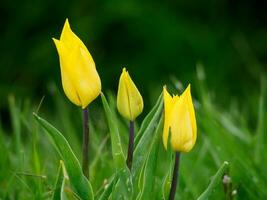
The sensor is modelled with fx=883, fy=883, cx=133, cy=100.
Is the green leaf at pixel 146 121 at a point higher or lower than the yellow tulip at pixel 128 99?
lower

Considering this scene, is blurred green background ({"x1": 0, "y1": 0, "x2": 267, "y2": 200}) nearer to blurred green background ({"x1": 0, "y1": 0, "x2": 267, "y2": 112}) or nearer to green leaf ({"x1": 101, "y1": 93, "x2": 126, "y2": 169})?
blurred green background ({"x1": 0, "y1": 0, "x2": 267, "y2": 112})

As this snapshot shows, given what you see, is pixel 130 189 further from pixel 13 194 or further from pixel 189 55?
pixel 189 55

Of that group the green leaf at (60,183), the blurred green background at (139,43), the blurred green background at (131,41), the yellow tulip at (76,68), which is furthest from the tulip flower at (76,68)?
the blurred green background at (131,41)

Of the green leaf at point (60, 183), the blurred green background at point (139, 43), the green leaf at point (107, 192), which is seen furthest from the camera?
the blurred green background at point (139, 43)

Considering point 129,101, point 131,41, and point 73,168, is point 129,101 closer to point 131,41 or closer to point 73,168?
point 73,168

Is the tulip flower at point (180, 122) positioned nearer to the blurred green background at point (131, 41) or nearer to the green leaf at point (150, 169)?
the green leaf at point (150, 169)

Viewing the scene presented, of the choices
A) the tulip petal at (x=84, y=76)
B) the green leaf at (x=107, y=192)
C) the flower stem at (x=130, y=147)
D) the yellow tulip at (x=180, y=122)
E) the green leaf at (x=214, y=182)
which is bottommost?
the green leaf at (x=107, y=192)

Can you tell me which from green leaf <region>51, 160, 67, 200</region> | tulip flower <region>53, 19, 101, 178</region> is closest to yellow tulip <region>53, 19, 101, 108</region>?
tulip flower <region>53, 19, 101, 178</region>

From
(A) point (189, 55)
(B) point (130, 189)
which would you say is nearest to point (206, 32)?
(A) point (189, 55)

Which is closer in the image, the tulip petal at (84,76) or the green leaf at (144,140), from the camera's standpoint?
the tulip petal at (84,76)
